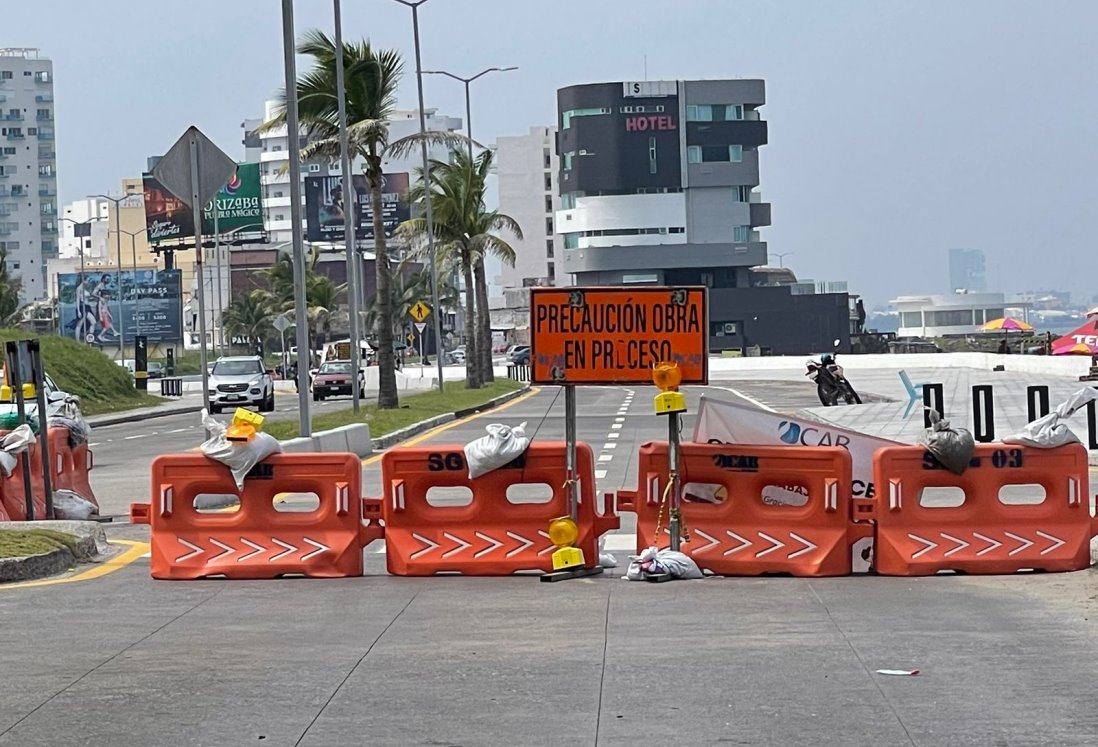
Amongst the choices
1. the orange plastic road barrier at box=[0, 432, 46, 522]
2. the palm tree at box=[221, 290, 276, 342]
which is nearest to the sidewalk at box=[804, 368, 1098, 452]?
the orange plastic road barrier at box=[0, 432, 46, 522]

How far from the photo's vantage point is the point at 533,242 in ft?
623

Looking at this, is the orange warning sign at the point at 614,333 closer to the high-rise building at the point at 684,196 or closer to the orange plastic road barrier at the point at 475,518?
→ the orange plastic road barrier at the point at 475,518

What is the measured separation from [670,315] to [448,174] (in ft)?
181

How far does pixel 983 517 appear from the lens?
11.4 m

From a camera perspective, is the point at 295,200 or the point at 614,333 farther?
the point at 295,200

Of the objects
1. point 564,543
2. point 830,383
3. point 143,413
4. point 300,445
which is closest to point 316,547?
point 564,543

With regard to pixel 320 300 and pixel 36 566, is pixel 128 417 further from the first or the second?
pixel 320 300

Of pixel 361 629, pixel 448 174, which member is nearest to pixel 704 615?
pixel 361 629

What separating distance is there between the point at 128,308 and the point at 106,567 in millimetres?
104344

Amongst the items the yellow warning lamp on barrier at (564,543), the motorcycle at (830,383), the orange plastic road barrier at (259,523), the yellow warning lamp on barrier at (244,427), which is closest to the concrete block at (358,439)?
the orange plastic road barrier at (259,523)

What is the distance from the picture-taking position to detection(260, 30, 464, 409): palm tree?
126ft

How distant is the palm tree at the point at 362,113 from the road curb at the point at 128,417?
377 inches

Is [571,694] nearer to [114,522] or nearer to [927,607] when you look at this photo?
[927,607]

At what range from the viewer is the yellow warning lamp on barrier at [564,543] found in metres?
11.3
